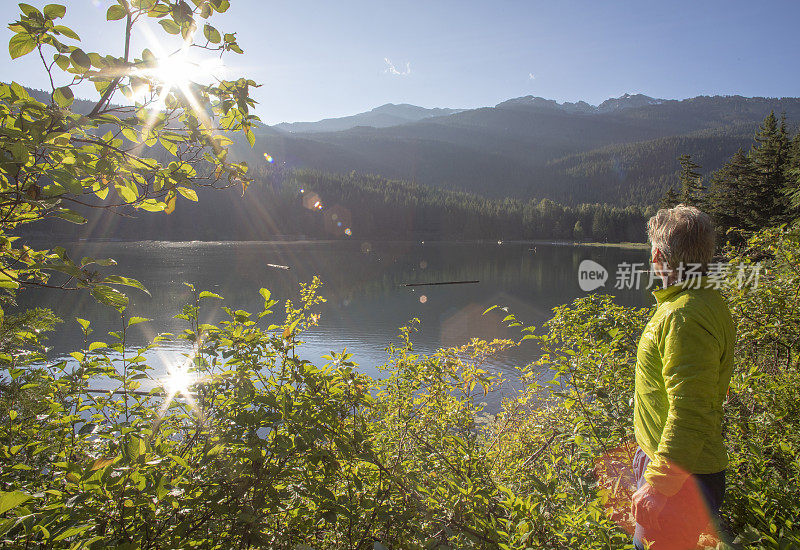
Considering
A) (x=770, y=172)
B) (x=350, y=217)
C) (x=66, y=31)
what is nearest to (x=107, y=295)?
(x=66, y=31)

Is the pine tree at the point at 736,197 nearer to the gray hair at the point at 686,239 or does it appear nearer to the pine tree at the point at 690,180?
the pine tree at the point at 690,180

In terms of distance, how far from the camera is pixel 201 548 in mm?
1856

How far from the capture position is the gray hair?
1.96 metres

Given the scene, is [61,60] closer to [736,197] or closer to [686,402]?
[686,402]

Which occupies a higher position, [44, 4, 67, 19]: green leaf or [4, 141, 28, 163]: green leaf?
[44, 4, 67, 19]: green leaf

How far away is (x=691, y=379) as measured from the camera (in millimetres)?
1745

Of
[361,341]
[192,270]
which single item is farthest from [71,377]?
[192,270]

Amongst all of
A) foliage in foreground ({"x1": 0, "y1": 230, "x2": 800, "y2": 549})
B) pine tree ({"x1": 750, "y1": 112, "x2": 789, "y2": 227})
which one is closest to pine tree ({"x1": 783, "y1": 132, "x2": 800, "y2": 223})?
pine tree ({"x1": 750, "y1": 112, "x2": 789, "y2": 227})

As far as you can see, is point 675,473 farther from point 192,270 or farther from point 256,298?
point 192,270

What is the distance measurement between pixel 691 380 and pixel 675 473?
421 millimetres

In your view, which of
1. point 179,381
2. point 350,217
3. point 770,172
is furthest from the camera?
point 350,217

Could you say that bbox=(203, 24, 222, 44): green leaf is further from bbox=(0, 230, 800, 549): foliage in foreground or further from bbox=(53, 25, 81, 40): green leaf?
bbox=(0, 230, 800, 549): foliage in foreground

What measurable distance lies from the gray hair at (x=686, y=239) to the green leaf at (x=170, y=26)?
7.10 ft

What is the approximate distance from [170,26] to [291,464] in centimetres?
193
